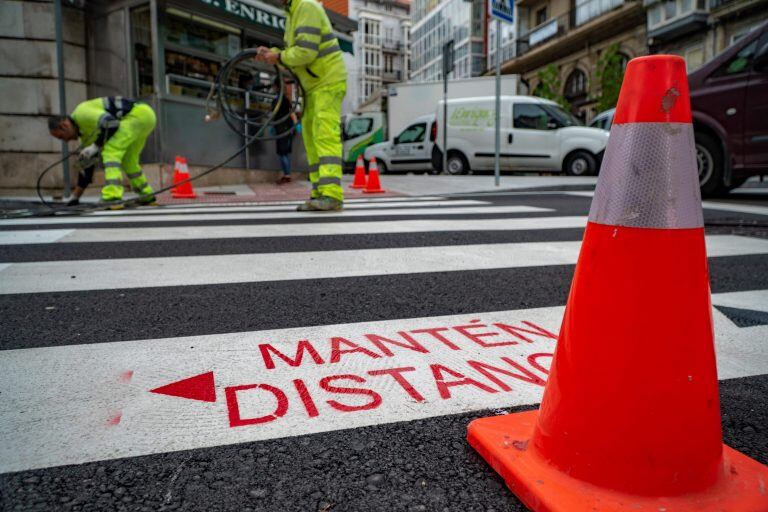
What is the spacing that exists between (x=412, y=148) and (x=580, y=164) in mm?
5343

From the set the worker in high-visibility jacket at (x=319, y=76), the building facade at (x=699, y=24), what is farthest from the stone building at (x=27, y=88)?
the building facade at (x=699, y=24)

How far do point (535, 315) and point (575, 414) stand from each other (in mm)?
1239

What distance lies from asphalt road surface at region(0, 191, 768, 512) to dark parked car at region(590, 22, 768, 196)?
345cm

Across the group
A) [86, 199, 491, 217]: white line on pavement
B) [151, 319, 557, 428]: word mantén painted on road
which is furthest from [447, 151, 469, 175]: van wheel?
[151, 319, 557, 428]: word mantén painted on road

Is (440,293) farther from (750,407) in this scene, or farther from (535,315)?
(750,407)

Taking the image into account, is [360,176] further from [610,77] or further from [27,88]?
[610,77]

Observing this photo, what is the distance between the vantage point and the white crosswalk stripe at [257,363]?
58.3 inches

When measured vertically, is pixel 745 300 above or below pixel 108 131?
below

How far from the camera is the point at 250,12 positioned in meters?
12.6

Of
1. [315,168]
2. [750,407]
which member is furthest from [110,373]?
[315,168]

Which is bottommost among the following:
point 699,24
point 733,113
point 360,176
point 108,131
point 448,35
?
point 360,176

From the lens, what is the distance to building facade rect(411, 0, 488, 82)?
206 ft

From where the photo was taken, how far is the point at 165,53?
432 inches

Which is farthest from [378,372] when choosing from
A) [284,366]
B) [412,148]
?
[412,148]
